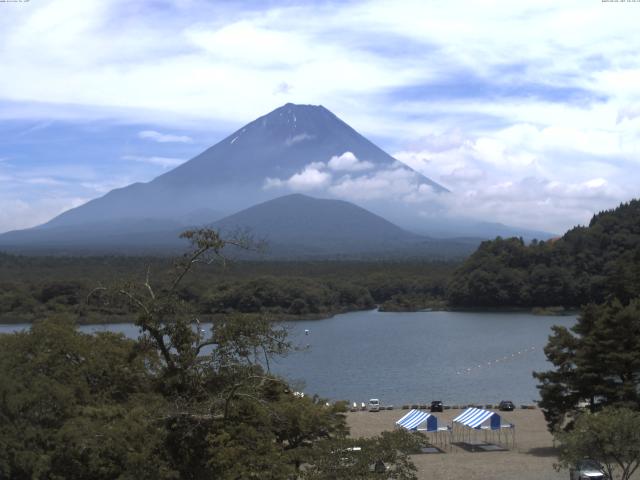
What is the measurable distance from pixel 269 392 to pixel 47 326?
3.16m

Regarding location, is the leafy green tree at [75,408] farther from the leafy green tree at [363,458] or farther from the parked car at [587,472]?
the parked car at [587,472]

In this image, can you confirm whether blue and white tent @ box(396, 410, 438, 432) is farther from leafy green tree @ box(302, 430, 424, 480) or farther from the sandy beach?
leafy green tree @ box(302, 430, 424, 480)

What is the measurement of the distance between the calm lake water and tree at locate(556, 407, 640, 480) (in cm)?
751

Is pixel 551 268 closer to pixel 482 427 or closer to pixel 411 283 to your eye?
pixel 411 283

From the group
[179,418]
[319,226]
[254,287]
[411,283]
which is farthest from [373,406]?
[319,226]

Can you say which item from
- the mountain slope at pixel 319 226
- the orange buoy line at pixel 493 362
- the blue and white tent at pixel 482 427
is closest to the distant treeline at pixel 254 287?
the orange buoy line at pixel 493 362

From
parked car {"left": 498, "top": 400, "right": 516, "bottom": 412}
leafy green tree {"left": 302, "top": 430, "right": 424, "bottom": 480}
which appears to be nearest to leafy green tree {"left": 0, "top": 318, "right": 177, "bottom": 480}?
leafy green tree {"left": 302, "top": 430, "right": 424, "bottom": 480}

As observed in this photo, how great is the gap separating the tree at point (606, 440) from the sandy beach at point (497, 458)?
10.5 feet

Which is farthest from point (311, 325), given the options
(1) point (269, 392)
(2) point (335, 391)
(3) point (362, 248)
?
(3) point (362, 248)

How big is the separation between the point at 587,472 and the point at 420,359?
19726 mm

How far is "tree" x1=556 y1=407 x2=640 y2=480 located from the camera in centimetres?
969

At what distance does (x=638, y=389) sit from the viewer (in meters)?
15.2

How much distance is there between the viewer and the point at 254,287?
159 feet

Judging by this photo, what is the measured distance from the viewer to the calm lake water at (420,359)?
971 inches
